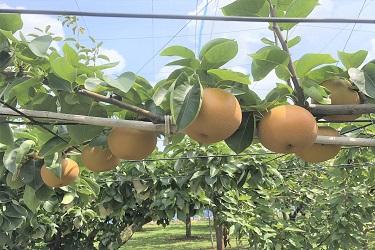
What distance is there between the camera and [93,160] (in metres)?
1.47

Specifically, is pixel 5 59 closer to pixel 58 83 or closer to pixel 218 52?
pixel 58 83

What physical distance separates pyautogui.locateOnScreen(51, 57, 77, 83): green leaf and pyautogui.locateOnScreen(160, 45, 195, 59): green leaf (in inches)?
9.0

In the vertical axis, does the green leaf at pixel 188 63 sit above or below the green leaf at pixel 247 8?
below

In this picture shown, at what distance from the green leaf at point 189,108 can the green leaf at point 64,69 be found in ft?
0.96

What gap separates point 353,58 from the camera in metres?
1.24

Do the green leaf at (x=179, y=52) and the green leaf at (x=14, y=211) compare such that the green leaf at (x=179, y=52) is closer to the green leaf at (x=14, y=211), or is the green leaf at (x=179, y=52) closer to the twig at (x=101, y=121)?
the twig at (x=101, y=121)

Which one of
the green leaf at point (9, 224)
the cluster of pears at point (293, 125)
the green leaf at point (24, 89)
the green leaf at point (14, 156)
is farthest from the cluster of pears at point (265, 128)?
the green leaf at point (9, 224)

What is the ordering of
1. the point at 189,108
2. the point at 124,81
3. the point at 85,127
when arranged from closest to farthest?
1. the point at 189,108
2. the point at 124,81
3. the point at 85,127

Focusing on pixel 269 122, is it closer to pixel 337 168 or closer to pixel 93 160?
pixel 93 160

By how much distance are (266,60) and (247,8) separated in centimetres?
13

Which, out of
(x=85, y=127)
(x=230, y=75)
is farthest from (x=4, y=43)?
(x=230, y=75)

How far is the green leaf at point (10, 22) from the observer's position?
1.23m

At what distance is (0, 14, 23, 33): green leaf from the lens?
48.3 inches

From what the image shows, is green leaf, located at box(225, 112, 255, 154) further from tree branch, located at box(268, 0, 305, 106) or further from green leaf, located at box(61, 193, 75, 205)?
green leaf, located at box(61, 193, 75, 205)
